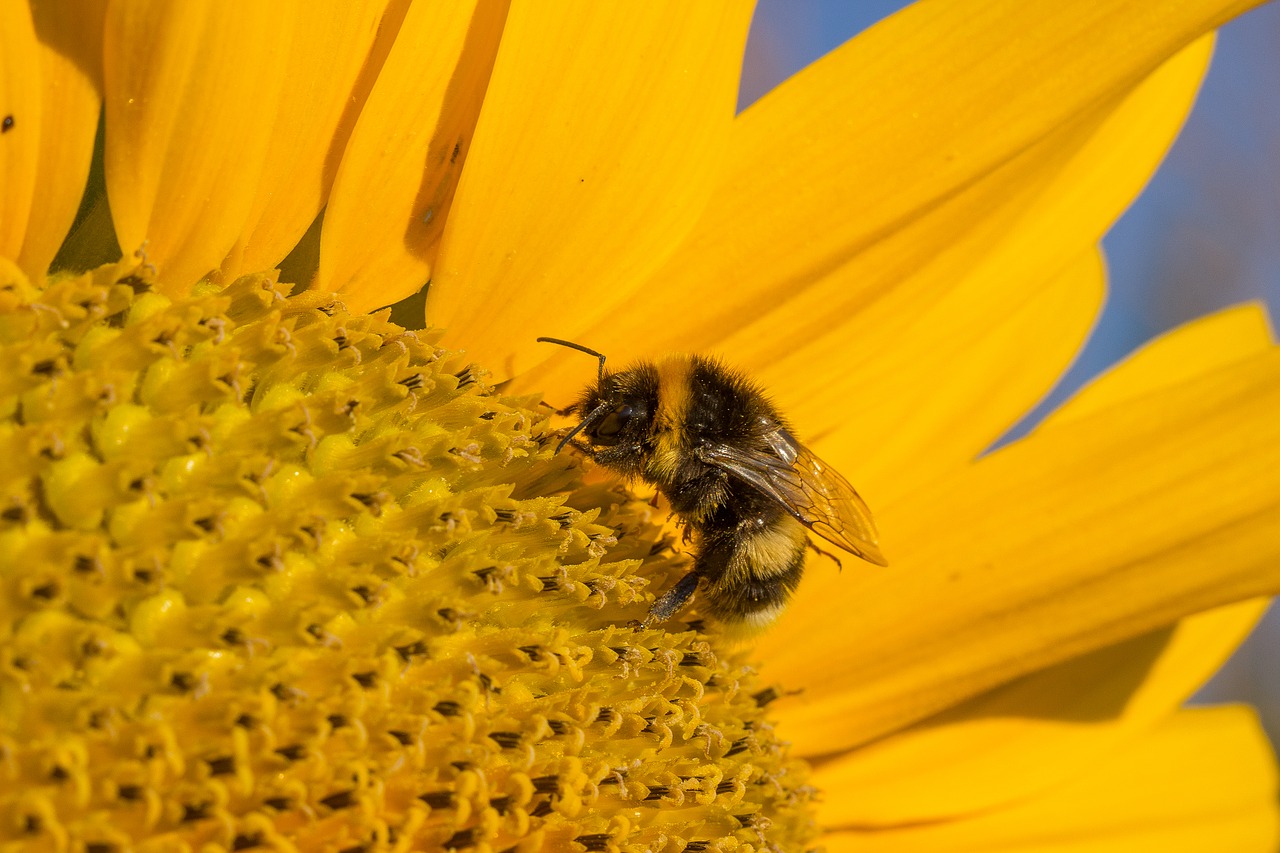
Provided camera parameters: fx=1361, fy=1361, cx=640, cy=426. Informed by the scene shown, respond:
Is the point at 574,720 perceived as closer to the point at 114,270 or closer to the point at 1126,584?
the point at 114,270

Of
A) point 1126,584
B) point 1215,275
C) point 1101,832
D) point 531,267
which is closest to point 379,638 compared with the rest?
point 531,267

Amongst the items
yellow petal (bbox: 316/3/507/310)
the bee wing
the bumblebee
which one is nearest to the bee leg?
the bumblebee

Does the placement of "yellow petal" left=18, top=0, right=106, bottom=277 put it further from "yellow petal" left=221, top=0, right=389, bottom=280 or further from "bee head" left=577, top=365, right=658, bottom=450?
"bee head" left=577, top=365, right=658, bottom=450

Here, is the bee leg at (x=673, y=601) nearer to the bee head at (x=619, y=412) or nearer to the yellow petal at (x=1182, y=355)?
the bee head at (x=619, y=412)

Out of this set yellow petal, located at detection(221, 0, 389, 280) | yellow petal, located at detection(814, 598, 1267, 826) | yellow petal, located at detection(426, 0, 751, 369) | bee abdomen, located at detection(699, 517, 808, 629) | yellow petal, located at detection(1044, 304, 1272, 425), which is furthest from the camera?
yellow petal, located at detection(1044, 304, 1272, 425)

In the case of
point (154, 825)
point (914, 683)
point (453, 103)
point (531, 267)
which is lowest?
point (154, 825)

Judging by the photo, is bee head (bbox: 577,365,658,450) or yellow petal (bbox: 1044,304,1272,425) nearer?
bee head (bbox: 577,365,658,450)

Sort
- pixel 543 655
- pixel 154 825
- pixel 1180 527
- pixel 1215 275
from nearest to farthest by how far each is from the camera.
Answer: pixel 154 825
pixel 543 655
pixel 1180 527
pixel 1215 275
